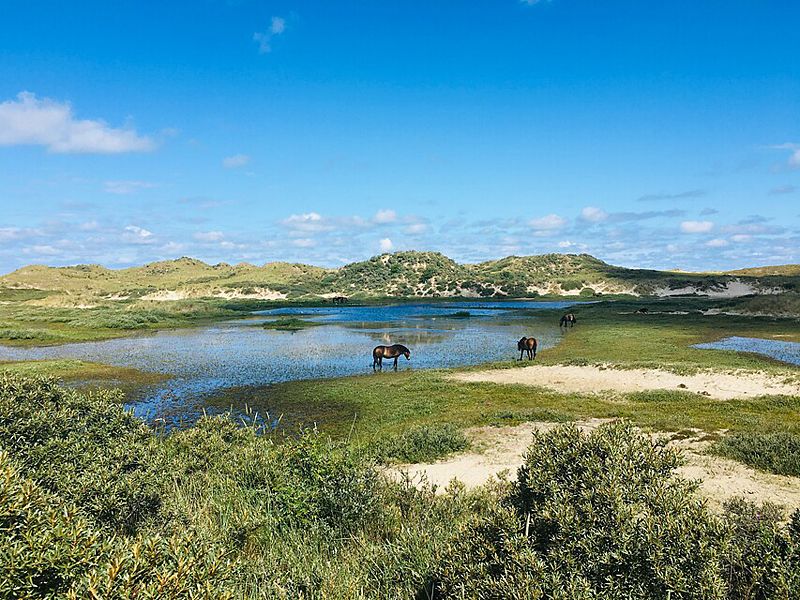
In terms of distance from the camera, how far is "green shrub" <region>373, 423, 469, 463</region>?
47.2 feet

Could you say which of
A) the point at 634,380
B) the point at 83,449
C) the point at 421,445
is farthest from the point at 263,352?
the point at 83,449

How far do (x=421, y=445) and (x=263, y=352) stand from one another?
2703 centimetres

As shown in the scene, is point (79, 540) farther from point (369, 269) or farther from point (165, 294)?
point (369, 269)

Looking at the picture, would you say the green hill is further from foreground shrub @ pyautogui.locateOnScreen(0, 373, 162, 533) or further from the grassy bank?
foreground shrub @ pyautogui.locateOnScreen(0, 373, 162, 533)

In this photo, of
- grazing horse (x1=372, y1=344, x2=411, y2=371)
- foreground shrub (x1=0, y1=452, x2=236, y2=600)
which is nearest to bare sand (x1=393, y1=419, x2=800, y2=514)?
foreground shrub (x1=0, y1=452, x2=236, y2=600)

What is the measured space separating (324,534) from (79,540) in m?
4.33

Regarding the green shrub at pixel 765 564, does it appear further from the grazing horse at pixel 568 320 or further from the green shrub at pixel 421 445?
the grazing horse at pixel 568 320

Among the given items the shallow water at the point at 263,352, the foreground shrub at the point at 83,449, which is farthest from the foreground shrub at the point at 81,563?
the shallow water at the point at 263,352

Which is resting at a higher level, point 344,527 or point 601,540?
point 601,540

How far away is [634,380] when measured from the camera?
25.1 meters

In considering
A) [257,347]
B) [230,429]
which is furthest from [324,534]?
[257,347]

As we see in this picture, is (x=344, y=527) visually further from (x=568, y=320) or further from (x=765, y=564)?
(x=568, y=320)

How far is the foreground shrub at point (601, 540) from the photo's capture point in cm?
412

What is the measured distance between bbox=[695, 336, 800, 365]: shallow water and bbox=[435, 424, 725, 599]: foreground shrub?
105 ft
